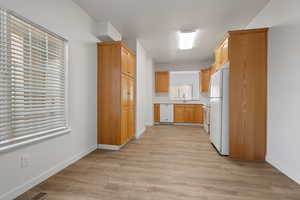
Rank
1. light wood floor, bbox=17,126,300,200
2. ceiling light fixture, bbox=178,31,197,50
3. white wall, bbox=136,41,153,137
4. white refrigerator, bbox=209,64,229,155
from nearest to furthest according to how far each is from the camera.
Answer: light wood floor, bbox=17,126,300,200, white refrigerator, bbox=209,64,229,155, ceiling light fixture, bbox=178,31,197,50, white wall, bbox=136,41,153,137

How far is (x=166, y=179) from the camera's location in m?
1.85

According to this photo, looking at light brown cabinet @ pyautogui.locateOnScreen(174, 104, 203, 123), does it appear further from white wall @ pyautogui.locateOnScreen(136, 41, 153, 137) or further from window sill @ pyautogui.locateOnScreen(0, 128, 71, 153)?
window sill @ pyautogui.locateOnScreen(0, 128, 71, 153)

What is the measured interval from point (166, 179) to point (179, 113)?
425cm

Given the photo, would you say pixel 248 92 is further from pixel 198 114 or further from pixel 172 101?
pixel 172 101

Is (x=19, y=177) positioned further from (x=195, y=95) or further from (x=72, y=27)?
(x=195, y=95)

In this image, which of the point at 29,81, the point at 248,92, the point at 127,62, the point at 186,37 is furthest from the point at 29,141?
the point at 186,37

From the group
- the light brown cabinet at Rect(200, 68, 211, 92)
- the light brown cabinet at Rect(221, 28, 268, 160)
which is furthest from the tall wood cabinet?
the light brown cabinet at Rect(200, 68, 211, 92)

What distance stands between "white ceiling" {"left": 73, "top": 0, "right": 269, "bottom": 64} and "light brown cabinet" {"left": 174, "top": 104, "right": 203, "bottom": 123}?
2670mm

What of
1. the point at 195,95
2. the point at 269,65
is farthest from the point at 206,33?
the point at 195,95

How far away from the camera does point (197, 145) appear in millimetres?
3268

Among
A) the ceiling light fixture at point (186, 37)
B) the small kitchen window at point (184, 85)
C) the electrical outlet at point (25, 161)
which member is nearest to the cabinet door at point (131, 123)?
the electrical outlet at point (25, 161)

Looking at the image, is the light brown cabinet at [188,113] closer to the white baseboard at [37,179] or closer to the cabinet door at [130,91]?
the cabinet door at [130,91]

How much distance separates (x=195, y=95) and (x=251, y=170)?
472 centimetres

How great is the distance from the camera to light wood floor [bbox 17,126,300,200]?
60.8 inches
